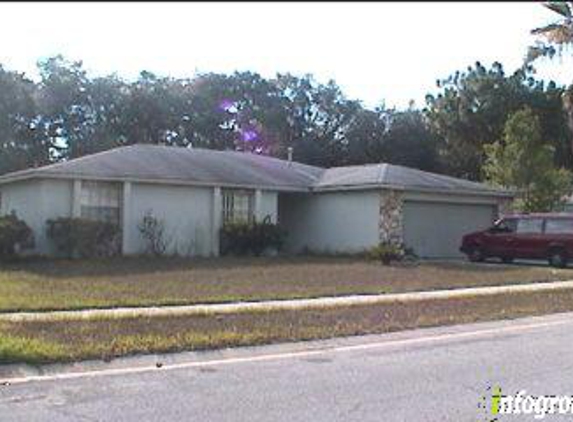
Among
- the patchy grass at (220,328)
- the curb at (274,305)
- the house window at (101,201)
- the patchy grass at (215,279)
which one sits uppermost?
the house window at (101,201)

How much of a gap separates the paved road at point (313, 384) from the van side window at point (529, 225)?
16.9 m

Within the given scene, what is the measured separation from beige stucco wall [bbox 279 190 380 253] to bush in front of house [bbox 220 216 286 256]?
2488mm

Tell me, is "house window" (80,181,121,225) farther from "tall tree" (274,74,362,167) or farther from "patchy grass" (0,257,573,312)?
"tall tree" (274,74,362,167)

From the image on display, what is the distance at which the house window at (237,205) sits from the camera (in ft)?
99.2

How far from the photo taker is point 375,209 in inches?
1191

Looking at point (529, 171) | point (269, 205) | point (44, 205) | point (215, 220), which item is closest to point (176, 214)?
point (215, 220)

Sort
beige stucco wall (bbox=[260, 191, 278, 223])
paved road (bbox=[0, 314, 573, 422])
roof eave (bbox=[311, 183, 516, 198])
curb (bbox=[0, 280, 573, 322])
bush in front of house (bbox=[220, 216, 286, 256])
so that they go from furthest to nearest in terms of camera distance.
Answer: beige stucco wall (bbox=[260, 191, 278, 223]) → roof eave (bbox=[311, 183, 516, 198]) → bush in front of house (bbox=[220, 216, 286, 256]) → curb (bbox=[0, 280, 573, 322]) → paved road (bbox=[0, 314, 573, 422])

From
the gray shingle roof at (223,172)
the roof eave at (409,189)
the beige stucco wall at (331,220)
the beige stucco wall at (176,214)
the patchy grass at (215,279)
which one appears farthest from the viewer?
the beige stucco wall at (331,220)

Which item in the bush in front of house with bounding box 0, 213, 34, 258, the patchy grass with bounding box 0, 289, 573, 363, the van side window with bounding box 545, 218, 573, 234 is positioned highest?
the van side window with bounding box 545, 218, 573, 234

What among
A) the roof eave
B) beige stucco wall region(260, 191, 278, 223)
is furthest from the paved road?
beige stucco wall region(260, 191, 278, 223)

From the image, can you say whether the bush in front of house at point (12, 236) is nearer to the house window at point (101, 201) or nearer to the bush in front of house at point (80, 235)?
the bush in front of house at point (80, 235)

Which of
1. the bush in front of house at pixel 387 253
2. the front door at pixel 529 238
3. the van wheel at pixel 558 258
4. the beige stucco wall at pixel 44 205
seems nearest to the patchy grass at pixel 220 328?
the bush in front of house at pixel 387 253

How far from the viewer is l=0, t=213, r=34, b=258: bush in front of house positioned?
24.3 m

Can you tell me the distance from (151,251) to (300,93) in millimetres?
36160
